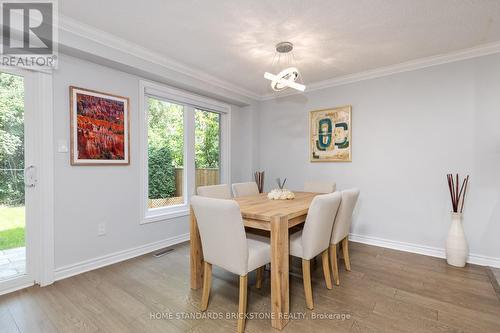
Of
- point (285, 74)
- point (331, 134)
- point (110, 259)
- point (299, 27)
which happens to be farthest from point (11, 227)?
point (331, 134)

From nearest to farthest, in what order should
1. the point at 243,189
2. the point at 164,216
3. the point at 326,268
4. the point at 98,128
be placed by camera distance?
the point at 326,268 < the point at 98,128 < the point at 243,189 < the point at 164,216

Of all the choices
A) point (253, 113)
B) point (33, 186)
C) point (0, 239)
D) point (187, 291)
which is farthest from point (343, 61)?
point (0, 239)

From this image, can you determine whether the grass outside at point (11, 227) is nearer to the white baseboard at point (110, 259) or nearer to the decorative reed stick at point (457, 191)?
the white baseboard at point (110, 259)

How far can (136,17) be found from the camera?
83.8 inches

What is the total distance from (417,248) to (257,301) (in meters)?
2.31

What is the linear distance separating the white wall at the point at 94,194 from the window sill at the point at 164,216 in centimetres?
6

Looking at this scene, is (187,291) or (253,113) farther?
(253,113)

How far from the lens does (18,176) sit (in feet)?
7.23

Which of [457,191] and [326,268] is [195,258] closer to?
[326,268]

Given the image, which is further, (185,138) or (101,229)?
A: (185,138)

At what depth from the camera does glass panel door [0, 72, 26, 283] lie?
2131 mm

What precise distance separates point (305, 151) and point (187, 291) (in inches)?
107

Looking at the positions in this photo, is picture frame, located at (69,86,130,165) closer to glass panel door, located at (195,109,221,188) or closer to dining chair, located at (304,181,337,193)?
glass panel door, located at (195,109,221,188)

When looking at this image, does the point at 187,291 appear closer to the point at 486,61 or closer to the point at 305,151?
the point at 305,151
